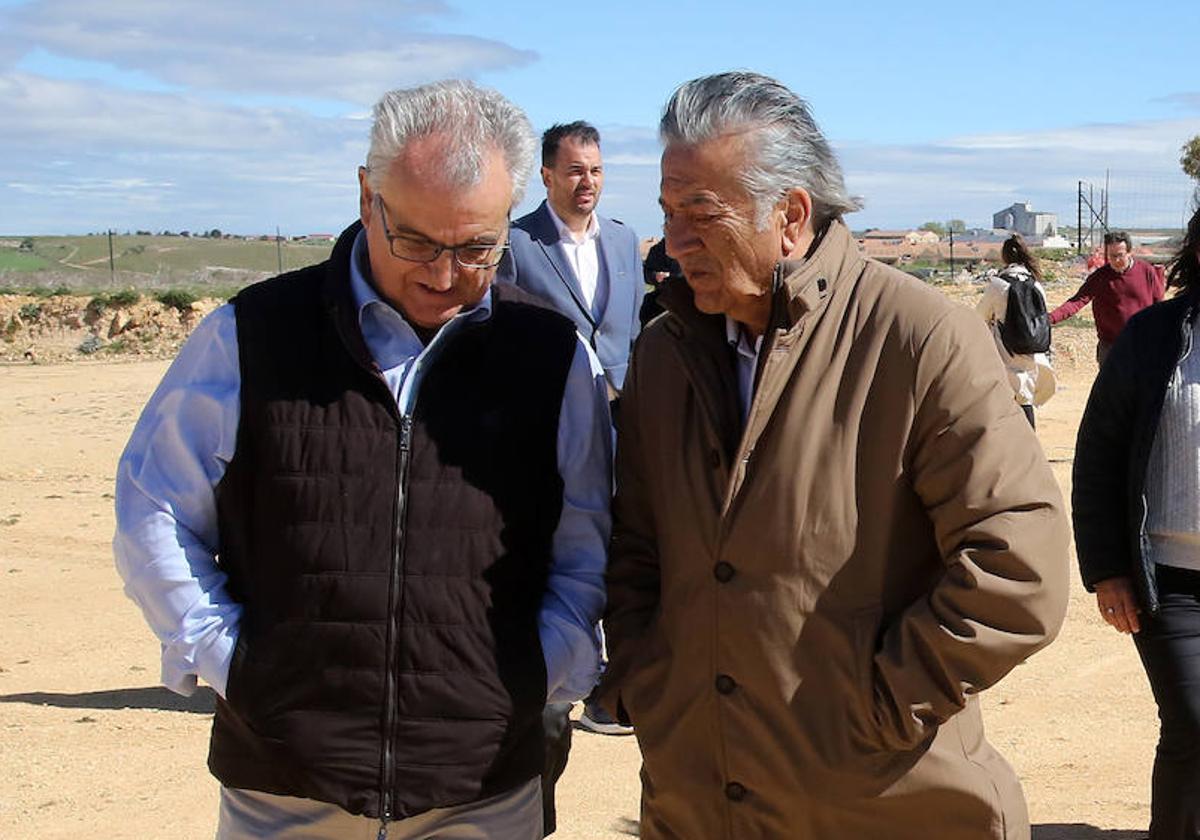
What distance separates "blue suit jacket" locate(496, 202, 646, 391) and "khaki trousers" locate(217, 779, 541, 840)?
319 cm

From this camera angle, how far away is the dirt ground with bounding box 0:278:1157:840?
5.72 meters

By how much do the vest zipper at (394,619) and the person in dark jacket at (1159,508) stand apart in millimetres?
2388

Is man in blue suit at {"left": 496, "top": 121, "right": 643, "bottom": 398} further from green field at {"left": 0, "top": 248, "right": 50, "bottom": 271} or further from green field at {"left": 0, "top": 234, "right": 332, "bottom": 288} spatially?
green field at {"left": 0, "top": 248, "right": 50, "bottom": 271}

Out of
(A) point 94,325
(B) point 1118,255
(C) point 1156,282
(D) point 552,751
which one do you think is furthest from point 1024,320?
(A) point 94,325

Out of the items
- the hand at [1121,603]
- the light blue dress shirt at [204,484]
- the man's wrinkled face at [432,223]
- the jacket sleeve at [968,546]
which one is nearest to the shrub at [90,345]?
the hand at [1121,603]

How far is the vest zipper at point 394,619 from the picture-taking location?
276 cm

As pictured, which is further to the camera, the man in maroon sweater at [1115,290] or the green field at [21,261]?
the green field at [21,261]

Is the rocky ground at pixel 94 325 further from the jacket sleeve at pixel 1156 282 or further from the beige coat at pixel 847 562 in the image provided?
the beige coat at pixel 847 562

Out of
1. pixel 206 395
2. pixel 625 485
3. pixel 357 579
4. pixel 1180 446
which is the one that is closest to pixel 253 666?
pixel 357 579

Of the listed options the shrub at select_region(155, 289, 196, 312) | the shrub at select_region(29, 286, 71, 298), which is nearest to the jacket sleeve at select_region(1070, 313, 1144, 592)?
the shrub at select_region(155, 289, 196, 312)

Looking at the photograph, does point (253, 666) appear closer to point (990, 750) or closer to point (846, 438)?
point (846, 438)

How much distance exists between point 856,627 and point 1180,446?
1906 millimetres

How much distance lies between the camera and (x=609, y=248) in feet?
20.9

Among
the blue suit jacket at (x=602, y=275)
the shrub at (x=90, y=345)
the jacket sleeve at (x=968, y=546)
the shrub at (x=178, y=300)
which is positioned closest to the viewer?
the jacket sleeve at (x=968, y=546)
